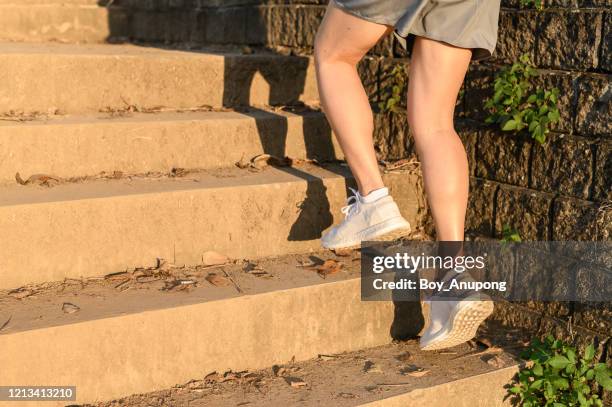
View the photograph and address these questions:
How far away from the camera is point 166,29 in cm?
581

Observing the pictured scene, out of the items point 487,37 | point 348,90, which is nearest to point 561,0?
point 487,37

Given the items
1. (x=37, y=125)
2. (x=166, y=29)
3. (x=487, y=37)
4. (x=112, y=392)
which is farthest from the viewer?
(x=166, y=29)

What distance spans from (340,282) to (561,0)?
1.41m

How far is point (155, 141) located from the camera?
12.1 feet

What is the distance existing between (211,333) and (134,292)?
0.33 metres

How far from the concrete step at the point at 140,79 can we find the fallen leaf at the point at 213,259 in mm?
1047

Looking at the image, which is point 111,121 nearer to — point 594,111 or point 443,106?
point 443,106

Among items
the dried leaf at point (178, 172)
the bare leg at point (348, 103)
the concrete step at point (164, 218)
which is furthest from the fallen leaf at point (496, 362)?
the dried leaf at point (178, 172)

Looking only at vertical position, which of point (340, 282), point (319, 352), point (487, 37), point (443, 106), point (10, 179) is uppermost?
point (487, 37)

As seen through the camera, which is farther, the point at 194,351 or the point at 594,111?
the point at 594,111

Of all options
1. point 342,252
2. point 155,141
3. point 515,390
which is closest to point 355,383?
point 515,390

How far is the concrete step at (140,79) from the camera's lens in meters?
3.79

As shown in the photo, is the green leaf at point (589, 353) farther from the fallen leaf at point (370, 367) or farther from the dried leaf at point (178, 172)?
the dried leaf at point (178, 172)

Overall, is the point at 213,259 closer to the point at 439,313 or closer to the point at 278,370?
the point at 278,370
